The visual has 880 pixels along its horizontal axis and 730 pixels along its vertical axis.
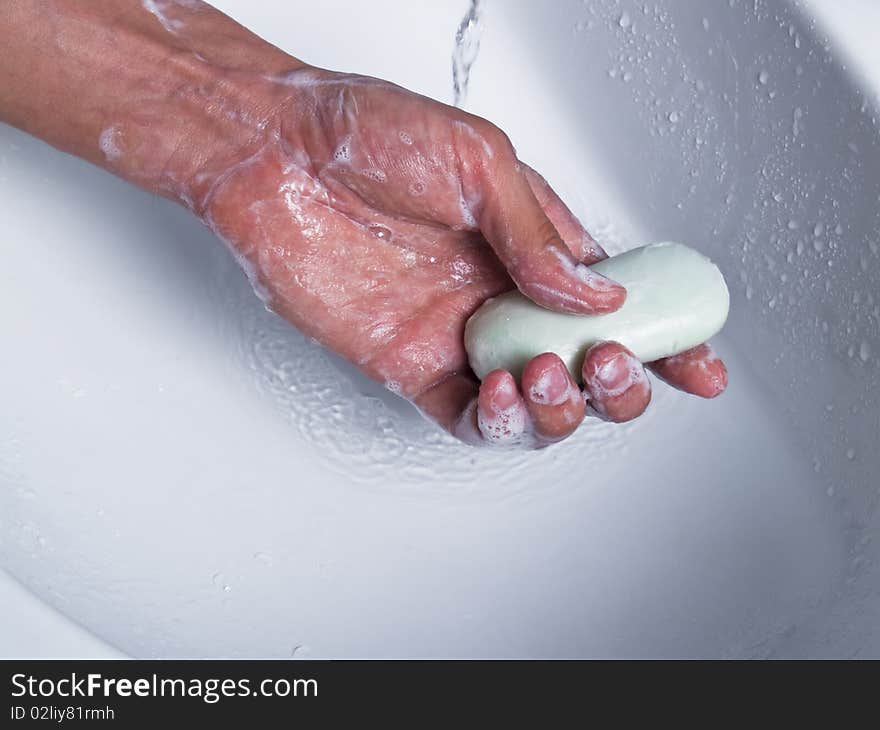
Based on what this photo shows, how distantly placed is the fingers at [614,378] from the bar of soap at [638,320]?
0.05 ft

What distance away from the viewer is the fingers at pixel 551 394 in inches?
27.9

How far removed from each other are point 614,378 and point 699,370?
0.11 meters

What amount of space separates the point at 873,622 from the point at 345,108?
56cm

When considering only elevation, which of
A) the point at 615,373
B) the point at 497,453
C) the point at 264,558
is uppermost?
the point at 615,373

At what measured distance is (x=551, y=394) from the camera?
28.0 inches

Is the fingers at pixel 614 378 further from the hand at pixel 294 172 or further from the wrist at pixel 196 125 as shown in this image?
the wrist at pixel 196 125

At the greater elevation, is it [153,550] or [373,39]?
[373,39]

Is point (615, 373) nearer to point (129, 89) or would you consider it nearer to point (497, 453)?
point (497, 453)

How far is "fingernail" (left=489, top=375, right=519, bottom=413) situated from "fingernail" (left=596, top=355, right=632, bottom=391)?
6cm

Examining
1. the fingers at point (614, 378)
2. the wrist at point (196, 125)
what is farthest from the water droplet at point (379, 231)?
the fingers at point (614, 378)

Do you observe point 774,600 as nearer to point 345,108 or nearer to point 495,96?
point 345,108

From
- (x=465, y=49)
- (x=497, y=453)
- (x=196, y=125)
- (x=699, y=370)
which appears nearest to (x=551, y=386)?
(x=699, y=370)
